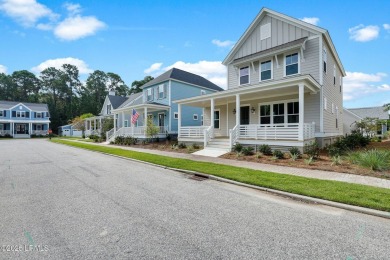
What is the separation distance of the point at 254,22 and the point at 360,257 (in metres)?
16.6

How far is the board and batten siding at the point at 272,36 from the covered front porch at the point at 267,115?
13.1 feet

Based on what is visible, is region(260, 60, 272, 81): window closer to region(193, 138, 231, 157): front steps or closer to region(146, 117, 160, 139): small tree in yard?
region(193, 138, 231, 157): front steps

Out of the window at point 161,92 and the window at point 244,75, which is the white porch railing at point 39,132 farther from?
the window at point 244,75

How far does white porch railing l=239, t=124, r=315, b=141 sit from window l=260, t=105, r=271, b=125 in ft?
7.01

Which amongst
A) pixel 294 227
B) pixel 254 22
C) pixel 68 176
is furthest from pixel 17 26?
pixel 294 227

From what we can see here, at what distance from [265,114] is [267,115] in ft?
0.61

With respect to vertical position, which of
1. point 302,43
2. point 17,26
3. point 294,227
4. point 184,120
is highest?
point 17,26

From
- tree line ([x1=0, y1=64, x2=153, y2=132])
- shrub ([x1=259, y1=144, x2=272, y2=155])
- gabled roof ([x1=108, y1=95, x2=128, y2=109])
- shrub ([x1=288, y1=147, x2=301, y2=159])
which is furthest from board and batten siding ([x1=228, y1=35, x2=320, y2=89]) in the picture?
tree line ([x1=0, y1=64, x2=153, y2=132])

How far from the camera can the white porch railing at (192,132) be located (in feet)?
52.9

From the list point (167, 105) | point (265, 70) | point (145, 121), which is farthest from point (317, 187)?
point (167, 105)

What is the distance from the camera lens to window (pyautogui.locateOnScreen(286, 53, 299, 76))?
1405cm

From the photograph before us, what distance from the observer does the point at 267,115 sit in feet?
49.8

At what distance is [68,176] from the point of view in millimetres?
7730

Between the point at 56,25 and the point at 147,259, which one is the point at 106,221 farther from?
the point at 56,25
